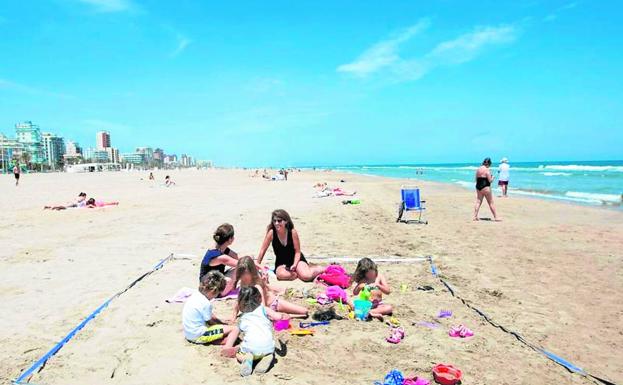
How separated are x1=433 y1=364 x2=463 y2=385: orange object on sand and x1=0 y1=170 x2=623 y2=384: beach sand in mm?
143

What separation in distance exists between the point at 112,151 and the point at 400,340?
19130 cm

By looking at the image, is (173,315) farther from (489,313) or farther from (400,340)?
(489,313)

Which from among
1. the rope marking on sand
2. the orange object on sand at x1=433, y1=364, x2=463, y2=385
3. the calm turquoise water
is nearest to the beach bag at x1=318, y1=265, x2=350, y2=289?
the rope marking on sand

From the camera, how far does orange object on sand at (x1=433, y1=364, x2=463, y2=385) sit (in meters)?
3.18

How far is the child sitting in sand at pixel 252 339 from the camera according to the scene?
11.2ft

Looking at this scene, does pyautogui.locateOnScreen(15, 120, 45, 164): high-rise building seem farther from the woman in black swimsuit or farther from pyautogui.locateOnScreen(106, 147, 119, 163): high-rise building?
the woman in black swimsuit

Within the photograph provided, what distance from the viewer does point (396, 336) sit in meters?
3.99

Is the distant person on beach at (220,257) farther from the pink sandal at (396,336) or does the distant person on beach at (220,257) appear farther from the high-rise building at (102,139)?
the high-rise building at (102,139)

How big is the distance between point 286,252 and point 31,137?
169 metres

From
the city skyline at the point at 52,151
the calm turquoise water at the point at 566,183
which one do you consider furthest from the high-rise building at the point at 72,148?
the calm turquoise water at the point at 566,183

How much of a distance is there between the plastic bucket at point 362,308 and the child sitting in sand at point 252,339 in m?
1.19

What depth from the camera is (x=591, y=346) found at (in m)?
3.98

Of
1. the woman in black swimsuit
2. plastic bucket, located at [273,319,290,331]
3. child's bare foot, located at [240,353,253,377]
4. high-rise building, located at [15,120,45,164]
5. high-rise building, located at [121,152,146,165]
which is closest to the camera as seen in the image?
child's bare foot, located at [240,353,253,377]

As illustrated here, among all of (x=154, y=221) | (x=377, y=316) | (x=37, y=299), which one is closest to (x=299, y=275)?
(x=377, y=316)
